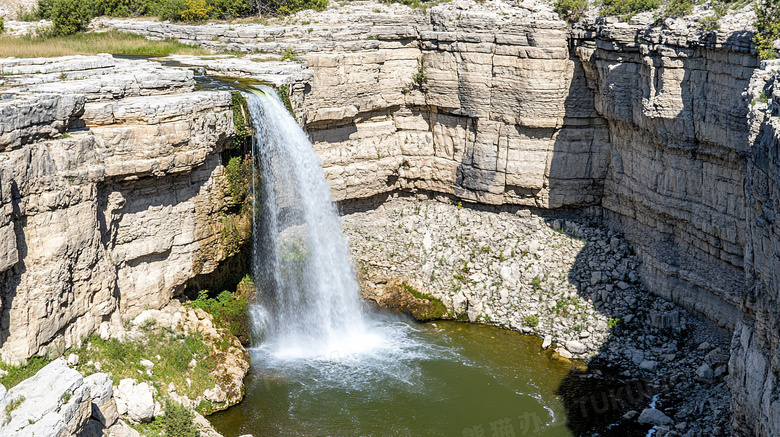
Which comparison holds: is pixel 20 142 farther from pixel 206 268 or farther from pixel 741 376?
pixel 741 376

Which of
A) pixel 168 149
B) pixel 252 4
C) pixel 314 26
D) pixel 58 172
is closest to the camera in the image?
pixel 58 172

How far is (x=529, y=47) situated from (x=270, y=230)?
450 inches

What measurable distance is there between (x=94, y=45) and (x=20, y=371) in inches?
635

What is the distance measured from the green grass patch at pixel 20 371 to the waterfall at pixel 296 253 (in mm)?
8081

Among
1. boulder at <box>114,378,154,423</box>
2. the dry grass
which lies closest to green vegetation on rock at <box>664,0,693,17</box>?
the dry grass

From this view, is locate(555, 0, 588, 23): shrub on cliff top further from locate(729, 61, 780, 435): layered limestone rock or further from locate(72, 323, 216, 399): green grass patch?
locate(72, 323, 216, 399): green grass patch

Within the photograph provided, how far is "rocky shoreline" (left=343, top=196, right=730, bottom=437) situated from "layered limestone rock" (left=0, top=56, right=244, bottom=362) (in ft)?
25.8

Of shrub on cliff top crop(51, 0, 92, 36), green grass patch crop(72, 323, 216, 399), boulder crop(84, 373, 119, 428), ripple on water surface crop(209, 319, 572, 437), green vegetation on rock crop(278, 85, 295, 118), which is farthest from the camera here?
shrub on cliff top crop(51, 0, 92, 36)

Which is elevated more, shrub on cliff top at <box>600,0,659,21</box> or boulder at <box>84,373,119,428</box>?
shrub on cliff top at <box>600,0,659,21</box>

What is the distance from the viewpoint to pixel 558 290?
88.8ft

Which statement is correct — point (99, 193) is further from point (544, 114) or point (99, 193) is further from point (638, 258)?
point (638, 258)

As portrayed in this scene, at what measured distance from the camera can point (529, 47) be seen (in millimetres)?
27469

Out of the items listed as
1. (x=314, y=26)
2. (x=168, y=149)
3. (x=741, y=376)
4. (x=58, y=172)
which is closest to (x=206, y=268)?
(x=168, y=149)

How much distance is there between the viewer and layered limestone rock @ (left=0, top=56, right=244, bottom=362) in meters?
18.5
